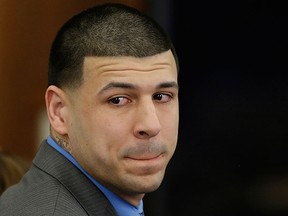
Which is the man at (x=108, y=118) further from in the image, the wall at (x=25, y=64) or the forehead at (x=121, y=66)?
the wall at (x=25, y=64)

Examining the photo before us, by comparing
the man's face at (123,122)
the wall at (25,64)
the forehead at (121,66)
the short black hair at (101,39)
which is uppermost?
the wall at (25,64)

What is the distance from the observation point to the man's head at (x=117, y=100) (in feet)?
7.54

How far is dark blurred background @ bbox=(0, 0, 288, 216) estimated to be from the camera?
4598 mm

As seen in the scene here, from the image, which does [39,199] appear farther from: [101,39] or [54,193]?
[101,39]

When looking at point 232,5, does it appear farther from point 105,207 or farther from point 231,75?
point 105,207

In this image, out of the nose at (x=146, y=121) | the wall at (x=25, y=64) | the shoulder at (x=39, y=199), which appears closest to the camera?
the shoulder at (x=39, y=199)

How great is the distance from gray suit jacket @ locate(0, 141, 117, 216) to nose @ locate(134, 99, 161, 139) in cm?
23

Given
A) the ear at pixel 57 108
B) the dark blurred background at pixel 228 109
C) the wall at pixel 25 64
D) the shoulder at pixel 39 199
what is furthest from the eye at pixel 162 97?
the wall at pixel 25 64

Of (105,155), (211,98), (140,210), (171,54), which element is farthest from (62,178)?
(211,98)

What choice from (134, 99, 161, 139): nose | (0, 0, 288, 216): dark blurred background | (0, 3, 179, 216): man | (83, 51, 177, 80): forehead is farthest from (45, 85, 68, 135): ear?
(0, 0, 288, 216): dark blurred background

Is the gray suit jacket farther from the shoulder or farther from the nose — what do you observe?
the nose

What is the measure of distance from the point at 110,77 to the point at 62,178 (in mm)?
331

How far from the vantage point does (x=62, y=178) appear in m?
2.31

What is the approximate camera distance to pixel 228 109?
466 centimetres
